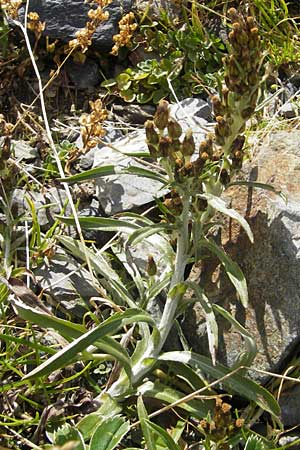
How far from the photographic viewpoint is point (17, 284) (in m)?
2.55

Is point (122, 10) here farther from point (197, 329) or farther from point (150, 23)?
point (197, 329)

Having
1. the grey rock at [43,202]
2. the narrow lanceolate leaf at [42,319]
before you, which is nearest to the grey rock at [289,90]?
the grey rock at [43,202]

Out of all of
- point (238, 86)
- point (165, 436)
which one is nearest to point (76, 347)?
point (165, 436)

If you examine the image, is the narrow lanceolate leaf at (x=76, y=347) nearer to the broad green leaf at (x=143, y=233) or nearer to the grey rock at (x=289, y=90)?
the broad green leaf at (x=143, y=233)

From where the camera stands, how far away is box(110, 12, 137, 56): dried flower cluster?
3662 millimetres

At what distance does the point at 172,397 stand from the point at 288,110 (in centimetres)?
153

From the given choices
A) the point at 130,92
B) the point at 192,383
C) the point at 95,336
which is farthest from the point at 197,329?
the point at 130,92

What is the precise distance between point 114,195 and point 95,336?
1.06 metres

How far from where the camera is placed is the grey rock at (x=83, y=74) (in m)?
3.84

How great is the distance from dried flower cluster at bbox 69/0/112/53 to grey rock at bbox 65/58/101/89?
18cm

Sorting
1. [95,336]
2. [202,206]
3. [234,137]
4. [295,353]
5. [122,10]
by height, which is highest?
[122,10]

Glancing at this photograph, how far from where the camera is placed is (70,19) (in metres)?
3.83

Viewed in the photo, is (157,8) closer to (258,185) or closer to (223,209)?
(258,185)

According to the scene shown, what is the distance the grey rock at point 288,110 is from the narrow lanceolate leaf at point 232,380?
4.48 feet
